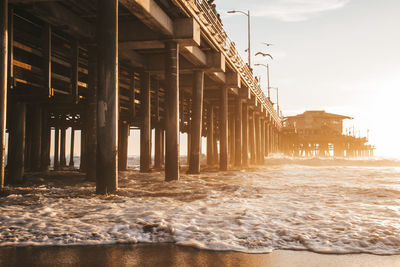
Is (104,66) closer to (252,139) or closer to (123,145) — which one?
(123,145)

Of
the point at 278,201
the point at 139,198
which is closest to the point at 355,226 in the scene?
the point at 278,201

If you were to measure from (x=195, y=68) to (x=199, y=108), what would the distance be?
2.15 m

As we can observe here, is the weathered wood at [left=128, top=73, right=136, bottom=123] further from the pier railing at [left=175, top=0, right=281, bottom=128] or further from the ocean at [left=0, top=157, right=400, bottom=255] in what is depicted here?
the ocean at [left=0, top=157, right=400, bottom=255]

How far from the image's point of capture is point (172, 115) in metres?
14.8

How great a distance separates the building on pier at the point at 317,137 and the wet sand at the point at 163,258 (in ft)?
225

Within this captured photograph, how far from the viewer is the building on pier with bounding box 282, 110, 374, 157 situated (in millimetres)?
76625

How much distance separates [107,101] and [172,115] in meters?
5.34

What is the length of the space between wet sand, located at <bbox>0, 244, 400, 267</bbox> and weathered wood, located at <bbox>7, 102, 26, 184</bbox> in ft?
29.8

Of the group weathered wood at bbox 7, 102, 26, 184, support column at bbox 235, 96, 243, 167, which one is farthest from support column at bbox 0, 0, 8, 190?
support column at bbox 235, 96, 243, 167

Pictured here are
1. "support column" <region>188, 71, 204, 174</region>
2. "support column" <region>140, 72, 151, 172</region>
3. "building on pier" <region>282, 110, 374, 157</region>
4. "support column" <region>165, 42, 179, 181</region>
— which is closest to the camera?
"support column" <region>165, 42, 179, 181</region>

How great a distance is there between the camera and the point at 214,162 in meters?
34.4

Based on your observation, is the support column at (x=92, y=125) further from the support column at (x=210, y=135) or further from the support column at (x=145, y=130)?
the support column at (x=210, y=135)

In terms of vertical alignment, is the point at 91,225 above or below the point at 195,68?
below

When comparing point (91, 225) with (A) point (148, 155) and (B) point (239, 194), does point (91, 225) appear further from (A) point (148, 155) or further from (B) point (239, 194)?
(A) point (148, 155)
